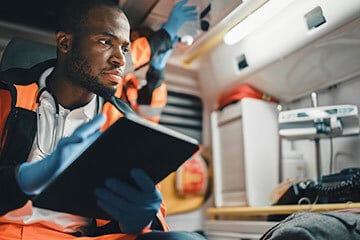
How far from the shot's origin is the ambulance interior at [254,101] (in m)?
1.49

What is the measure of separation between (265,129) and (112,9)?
0.93 m

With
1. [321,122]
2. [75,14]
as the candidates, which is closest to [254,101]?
[321,122]

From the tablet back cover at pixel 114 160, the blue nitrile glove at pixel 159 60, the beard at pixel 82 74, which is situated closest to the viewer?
the tablet back cover at pixel 114 160

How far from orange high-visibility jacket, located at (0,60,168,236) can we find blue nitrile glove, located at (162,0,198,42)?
597 mm

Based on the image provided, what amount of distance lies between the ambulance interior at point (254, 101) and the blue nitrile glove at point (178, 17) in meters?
0.05

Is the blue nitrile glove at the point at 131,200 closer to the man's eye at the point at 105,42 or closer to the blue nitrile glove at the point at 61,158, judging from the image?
the blue nitrile glove at the point at 61,158

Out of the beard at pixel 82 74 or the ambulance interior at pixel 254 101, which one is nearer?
the beard at pixel 82 74

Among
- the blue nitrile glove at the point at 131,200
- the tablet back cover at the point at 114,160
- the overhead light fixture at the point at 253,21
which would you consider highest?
the overhead light fixture at the point at 253,21

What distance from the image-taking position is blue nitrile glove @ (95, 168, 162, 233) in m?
0.97

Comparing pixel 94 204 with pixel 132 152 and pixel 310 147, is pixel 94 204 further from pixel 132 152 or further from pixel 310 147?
pixel 310 147

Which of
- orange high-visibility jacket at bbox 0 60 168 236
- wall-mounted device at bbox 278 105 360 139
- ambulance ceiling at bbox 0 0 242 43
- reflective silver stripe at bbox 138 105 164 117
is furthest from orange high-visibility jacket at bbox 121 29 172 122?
wall-mounted device at bbox 278 105 360 139

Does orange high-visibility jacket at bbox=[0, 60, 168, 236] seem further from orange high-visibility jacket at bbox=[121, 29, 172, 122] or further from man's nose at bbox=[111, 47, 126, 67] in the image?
orange high-visibility jacket at bbox=[121, 29, 172, 122]

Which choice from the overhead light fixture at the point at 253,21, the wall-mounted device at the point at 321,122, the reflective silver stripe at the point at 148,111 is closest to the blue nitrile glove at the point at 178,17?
the overhead light fixture at the point at 253,21

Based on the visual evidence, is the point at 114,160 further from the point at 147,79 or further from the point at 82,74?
the point at 147,79
